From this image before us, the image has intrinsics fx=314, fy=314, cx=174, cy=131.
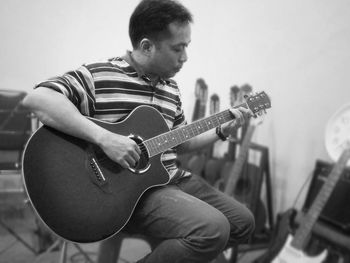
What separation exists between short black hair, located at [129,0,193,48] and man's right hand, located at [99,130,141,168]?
0.46 m

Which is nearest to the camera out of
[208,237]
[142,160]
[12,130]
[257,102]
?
[208,237]

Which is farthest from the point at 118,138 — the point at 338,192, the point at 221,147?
the point at 221,147

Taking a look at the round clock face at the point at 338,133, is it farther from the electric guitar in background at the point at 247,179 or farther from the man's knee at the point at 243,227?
the man's knee at the point at 243,227

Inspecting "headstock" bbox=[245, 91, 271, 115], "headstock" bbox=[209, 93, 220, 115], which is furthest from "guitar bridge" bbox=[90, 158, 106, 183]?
"headstock" bbox=[209, 93, 220, 115]

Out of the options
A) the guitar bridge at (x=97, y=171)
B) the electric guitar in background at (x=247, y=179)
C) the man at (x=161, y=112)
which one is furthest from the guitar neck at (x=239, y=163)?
the guitar bridge at (x=97, y=171)

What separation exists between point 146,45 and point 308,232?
1.32 m

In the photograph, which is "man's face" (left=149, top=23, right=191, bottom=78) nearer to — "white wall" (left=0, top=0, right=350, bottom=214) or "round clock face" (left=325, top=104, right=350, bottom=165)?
"round clock face" (left=325, top=104, right=350, bottom=165)

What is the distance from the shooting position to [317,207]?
175cm

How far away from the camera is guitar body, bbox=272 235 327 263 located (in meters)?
1.69

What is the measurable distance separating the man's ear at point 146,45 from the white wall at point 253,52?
1.52 m

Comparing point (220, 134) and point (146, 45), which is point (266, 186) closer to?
point (220, 134)

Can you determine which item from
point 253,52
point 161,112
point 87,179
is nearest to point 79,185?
point 87,179

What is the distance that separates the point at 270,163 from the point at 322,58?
91 cm

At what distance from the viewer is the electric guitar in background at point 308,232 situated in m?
1.70
